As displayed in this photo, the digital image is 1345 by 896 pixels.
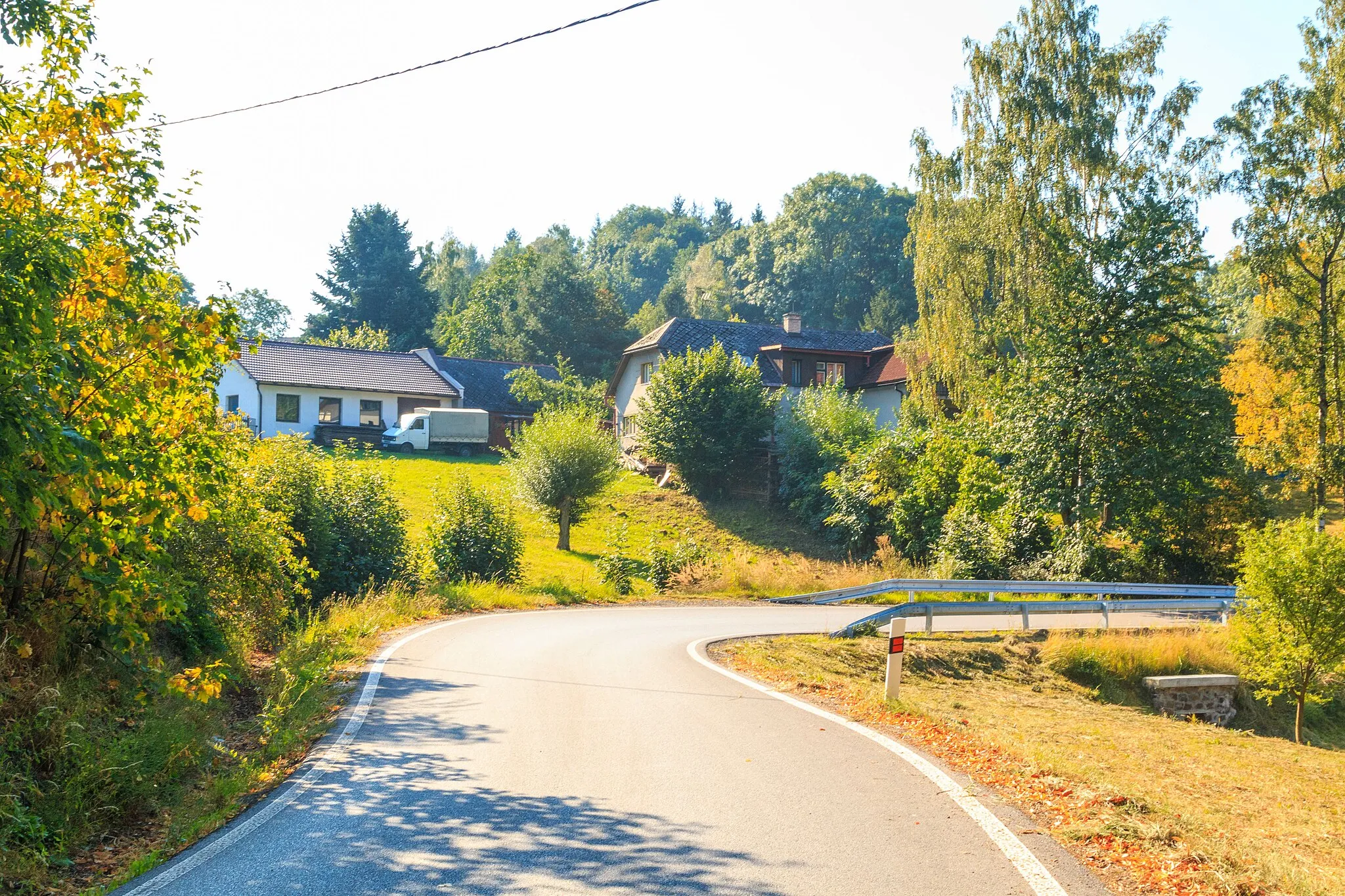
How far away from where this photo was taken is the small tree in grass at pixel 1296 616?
660 inches

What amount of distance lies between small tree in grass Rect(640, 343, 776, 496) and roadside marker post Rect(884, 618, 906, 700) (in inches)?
1210

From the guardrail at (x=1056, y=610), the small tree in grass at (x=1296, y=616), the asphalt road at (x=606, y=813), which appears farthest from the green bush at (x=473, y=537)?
the small tree in grass at (x=1296, y=616)

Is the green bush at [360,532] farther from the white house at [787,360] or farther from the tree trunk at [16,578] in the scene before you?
the white house at [787,360]

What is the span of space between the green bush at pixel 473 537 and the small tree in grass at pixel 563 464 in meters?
8.15

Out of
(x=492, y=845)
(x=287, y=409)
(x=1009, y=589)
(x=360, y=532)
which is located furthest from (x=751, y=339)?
(x=492, y=845)

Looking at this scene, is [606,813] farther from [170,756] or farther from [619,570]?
[619,570]

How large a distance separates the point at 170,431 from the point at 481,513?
55.6ft

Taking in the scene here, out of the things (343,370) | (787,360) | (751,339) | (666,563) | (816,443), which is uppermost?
(751,339)

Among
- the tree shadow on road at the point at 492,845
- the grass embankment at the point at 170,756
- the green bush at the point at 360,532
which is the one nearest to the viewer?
the tree shadow on road at the point at 492,845

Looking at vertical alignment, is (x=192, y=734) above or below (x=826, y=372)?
below

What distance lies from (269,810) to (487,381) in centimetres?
5912

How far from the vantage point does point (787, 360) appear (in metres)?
54.6

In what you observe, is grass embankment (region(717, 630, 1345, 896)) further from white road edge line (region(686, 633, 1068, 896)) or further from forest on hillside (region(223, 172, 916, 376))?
forest on hillside (region(223, 172, 916, 376))

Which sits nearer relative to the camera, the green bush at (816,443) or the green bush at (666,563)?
the green bush at (666,563)
